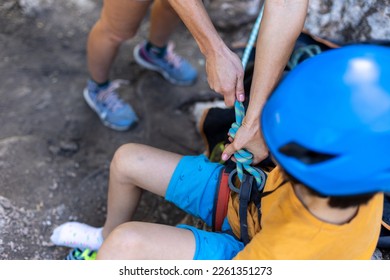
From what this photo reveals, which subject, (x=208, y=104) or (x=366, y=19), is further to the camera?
(x=208, y=104)

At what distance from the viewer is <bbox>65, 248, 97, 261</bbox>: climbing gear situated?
7.35ft

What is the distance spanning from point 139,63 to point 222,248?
79.7 inches

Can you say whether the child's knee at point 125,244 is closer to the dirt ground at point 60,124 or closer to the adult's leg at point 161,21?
the dirt ground at point 60,124

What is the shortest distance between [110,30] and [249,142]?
1.25 metres

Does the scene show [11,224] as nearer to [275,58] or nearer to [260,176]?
[260,176]

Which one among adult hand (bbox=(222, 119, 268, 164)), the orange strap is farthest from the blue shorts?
adult hand (bbox=(222, 119, 268, 164))

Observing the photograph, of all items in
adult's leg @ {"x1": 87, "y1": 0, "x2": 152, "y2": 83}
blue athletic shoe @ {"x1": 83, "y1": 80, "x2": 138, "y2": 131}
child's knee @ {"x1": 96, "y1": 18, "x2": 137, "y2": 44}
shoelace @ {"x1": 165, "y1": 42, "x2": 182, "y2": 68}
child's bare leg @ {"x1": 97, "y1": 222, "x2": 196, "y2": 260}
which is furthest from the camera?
shoelace @ {"x1": 165, "y1": 42, "x2": 182, "y2": 68}

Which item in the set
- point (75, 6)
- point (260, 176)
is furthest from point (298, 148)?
point (75, 6)

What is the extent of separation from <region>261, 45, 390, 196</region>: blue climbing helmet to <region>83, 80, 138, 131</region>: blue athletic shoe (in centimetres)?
A: 174

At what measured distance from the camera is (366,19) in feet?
9.50

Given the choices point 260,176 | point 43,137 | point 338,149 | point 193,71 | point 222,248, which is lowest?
point 43,137

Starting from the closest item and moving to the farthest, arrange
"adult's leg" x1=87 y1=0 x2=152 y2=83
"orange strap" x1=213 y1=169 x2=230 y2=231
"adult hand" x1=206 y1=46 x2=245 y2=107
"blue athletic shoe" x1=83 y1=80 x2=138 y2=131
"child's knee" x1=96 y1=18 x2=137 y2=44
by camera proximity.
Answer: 1. "adult hand" x1=206 y1=46 x2=245 y2=107
2. "orange strap" x1=213 y1=169 x2=230 y2=231
3. "adult's leg" x1=87 y1=0 x2=152 y2=83
4. "child's knee" x1=96 y1=18 x2=137 y2=44
5. "blue athletic shoe" x1=83 y1=80 x2=138 y2=131

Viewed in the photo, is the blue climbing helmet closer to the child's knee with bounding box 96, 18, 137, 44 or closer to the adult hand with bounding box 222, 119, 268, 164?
the adult hand with bounding box 222, 119, 268, 164

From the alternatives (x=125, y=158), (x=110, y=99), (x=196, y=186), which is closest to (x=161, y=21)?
(x=110, y=99)
